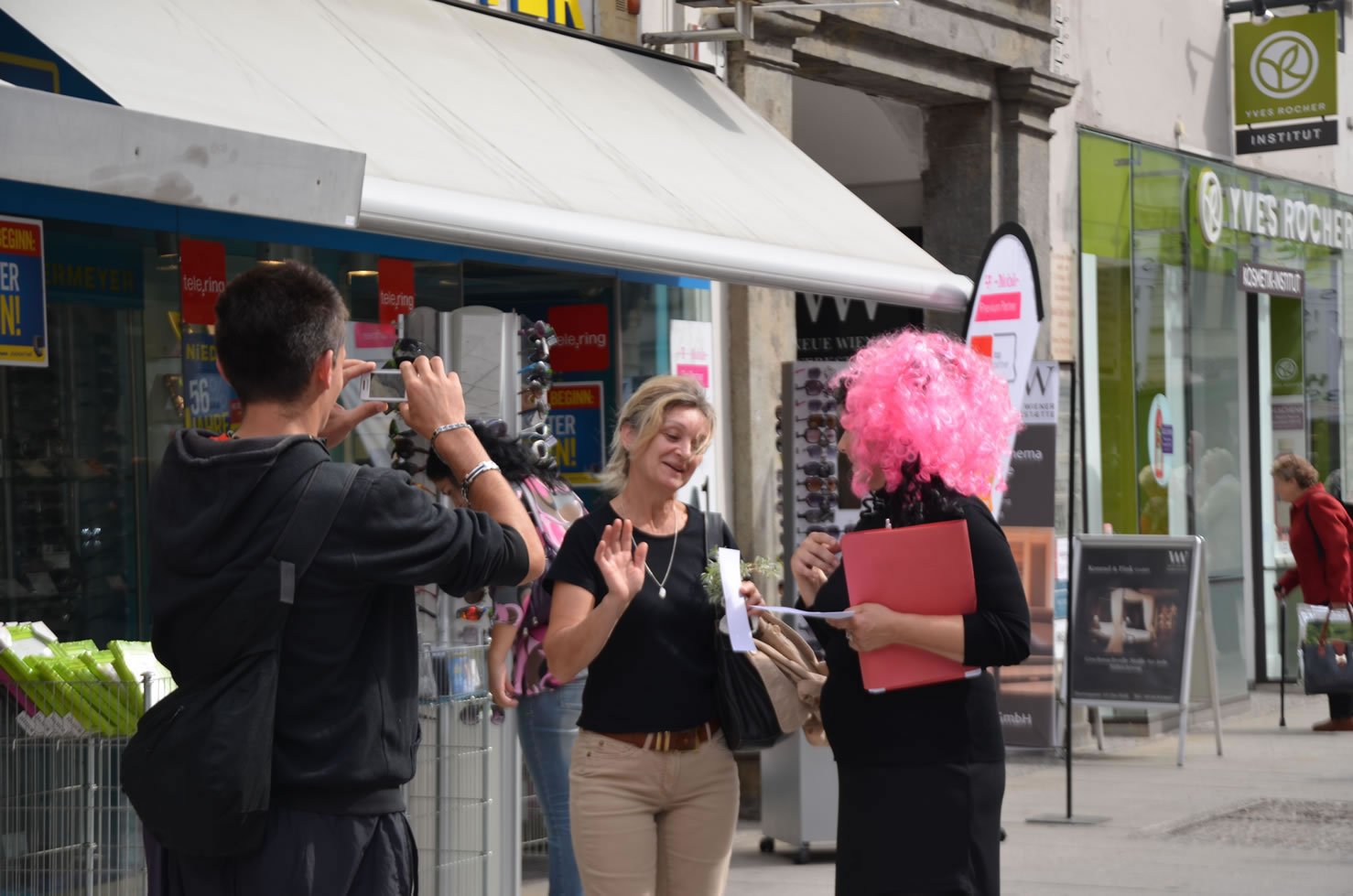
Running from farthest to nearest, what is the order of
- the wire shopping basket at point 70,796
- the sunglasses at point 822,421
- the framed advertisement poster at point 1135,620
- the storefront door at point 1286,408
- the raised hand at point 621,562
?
1. the storefront door at point 1286,408
2. the framed advertisement poster at point 1135,620
3. the sunglasses at point 822,421
4. the wire shopping basket at point 70,796
5. the raised hand at point 621,562

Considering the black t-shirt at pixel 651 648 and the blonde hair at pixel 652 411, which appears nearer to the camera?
the black t-shirt at pixel 651 648

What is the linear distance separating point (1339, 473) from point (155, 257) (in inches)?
523

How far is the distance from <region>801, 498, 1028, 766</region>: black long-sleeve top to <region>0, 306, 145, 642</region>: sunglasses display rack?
3756 mm

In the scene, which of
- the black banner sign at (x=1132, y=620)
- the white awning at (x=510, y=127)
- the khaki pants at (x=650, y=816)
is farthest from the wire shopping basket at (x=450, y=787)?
the black banner sign at (x=1132, y=620)

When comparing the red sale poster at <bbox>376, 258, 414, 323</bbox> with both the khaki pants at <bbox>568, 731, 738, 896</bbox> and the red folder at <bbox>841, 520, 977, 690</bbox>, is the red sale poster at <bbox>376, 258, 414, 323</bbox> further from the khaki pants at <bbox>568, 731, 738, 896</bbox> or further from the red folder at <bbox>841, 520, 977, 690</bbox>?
the red folder at <bbox>841, 520, 977, 690</bbox>

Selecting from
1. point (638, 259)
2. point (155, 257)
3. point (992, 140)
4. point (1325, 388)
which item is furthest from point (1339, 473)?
point (155, 257)

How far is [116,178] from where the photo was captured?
4434mm

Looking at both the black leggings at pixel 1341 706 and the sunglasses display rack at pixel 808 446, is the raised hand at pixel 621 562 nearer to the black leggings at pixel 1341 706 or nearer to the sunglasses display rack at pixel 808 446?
the sunglasses display rack at pixel 808 446

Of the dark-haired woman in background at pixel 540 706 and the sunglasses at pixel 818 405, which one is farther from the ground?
the sunglasses at pixel 818 405

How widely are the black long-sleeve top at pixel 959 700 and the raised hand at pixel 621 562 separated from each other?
490 mm

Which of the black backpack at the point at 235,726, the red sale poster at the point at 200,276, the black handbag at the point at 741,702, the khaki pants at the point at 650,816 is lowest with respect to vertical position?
the khaki pants at the point at 650,816

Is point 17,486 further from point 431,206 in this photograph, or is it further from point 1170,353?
point 1170,353

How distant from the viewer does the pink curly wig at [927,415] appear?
12.9 ft

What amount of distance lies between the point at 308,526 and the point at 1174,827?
23.1ft
